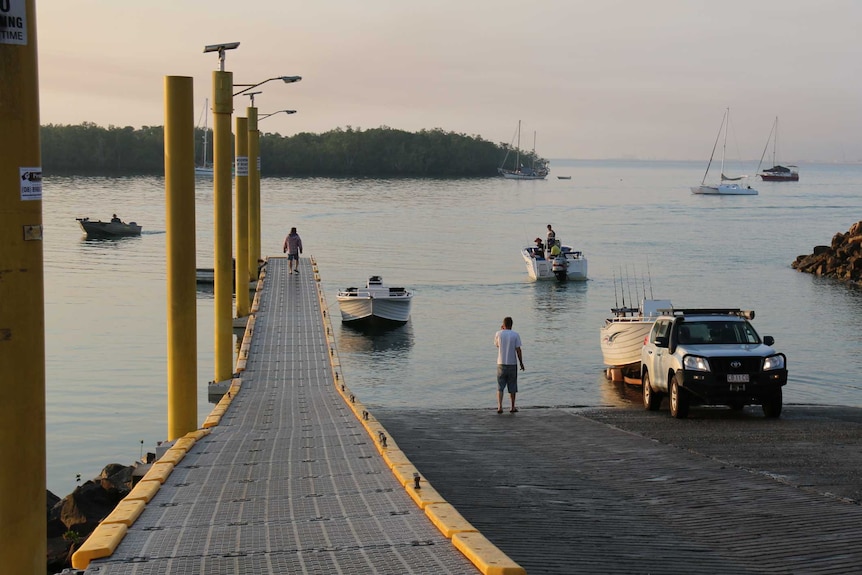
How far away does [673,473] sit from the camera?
1298 centimetres

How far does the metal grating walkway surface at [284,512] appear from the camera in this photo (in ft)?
24.0

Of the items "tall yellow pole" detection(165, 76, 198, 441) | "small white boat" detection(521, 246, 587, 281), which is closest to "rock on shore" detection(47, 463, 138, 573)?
"tall yellow pole" detection(165, 76, 198, 441)

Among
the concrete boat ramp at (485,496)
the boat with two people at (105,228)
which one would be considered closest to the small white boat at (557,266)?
the boat with two people at (105,228)

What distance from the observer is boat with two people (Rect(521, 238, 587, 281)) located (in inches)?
2281

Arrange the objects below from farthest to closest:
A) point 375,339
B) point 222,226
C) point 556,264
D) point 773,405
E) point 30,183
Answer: point 556,264
point 375,339
point 222,226
point 773,405
point 30,183

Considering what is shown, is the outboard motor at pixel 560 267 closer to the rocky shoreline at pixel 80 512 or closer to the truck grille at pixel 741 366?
the truck grille at pixel 741 366

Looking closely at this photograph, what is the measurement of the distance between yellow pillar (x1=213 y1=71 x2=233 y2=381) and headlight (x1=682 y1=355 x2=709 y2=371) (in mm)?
8699

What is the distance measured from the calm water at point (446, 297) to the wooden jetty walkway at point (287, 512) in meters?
10.5

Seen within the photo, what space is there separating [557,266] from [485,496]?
47002 millimetres

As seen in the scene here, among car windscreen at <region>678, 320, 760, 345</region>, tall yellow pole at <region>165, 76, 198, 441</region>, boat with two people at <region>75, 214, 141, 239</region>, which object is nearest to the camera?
tall yellow pole at <region>165, 76, 198, 441</region>

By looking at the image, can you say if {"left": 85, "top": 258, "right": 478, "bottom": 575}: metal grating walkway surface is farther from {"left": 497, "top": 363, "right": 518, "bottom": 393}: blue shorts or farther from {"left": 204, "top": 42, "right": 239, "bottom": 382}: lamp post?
{"left": 204, "top": 42, "right": 239, "bottom": 382}: lamp post

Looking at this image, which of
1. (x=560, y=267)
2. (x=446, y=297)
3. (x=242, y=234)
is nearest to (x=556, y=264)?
(x=560, y=267)

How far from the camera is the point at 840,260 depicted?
2589 inches

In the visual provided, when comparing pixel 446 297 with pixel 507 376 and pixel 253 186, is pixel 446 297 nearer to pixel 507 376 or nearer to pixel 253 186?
pixel 253 186
